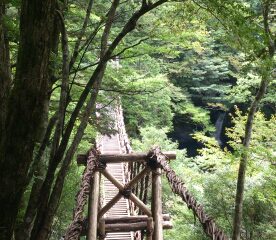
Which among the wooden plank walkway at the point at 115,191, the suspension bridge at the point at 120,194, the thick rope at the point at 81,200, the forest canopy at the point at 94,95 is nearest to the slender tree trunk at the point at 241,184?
the forest canopy at the point at 94,95

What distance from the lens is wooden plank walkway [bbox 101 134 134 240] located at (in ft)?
16.2

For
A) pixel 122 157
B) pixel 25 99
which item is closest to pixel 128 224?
pixel 122 157

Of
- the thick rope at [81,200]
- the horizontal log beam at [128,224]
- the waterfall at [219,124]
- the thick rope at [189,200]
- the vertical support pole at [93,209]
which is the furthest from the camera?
the waterfall at [219,124]

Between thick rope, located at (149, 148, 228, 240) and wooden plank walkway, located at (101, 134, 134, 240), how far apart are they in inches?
57.2

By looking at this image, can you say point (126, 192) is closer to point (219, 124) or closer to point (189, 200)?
point (189, 200)

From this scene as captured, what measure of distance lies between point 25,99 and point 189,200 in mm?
1401

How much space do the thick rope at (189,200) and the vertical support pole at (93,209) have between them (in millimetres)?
591

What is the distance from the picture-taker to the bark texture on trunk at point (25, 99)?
135 cm

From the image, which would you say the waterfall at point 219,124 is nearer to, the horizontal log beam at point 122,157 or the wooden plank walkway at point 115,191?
the wooden plank walkway at point 115,191

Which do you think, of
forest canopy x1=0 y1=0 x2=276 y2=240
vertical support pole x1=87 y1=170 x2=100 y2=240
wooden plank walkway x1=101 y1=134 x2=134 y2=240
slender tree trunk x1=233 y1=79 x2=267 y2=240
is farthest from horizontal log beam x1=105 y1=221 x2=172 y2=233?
wooden plank walkway x1=101 y1=134 x2=134 y2=240

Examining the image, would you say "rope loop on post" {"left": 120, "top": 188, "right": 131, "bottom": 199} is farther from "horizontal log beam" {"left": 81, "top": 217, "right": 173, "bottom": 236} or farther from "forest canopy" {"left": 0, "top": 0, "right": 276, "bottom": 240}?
"forest canopy" {"left": 0, "top": 0, "right": 276, "bottom": 240}

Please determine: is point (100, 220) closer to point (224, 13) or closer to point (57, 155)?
point (57, 155)

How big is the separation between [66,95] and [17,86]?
43 centimetres

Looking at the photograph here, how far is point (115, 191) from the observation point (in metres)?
6.35
